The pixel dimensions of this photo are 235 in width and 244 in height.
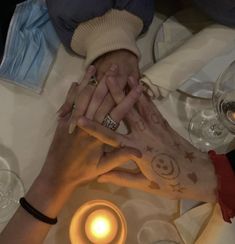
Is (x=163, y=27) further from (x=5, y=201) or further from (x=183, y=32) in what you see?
(x=5, y=201)

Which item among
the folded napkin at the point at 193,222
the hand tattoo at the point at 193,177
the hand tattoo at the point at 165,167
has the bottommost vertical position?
the folded napkin at the point at 193,222

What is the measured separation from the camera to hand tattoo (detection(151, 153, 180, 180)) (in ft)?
2.10

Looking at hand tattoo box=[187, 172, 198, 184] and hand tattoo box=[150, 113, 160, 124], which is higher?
hand tattoo box=[150, 113, 160, 124]

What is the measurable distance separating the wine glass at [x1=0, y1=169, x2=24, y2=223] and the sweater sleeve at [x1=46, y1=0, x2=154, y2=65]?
0.21 metres

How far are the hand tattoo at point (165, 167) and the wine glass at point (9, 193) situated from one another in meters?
0.20

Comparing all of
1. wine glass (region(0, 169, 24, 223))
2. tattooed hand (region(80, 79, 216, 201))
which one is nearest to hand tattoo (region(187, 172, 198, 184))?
tattooed hand (region(80, 79, 216, 201))

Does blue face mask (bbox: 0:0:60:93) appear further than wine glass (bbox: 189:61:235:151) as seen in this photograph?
Yes

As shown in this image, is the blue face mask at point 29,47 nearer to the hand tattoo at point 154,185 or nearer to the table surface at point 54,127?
the table surface at point 54,127

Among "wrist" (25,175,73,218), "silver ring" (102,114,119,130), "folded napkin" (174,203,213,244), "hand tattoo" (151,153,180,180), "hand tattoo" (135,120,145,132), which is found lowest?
"folded napkin" (174,203,213,244)

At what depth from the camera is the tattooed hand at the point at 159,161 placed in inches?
25.2

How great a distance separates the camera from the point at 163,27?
0.77 meters

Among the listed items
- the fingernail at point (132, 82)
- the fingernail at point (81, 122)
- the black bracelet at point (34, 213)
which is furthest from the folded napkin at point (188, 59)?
the black bracelet at point (34, 213)

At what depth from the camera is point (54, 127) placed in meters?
0.73

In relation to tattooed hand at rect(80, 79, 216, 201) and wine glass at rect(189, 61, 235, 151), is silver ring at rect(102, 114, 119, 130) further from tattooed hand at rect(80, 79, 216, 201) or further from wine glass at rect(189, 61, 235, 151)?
wine glass at rect(189, 61, 235, 151)
